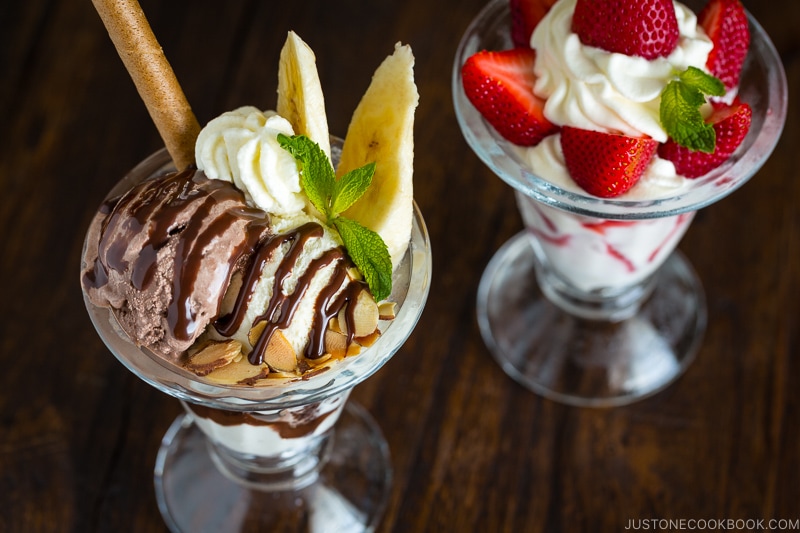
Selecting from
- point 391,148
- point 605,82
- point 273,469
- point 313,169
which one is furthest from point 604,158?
point 273,469

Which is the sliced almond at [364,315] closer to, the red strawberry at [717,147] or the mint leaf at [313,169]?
the mint leaf at [313,169]

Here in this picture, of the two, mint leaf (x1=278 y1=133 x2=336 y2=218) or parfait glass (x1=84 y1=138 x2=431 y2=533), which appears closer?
mint leaf (x1=278 y1=133 x2=336 y2=218)

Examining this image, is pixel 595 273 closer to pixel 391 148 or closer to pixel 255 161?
pixel 391 148

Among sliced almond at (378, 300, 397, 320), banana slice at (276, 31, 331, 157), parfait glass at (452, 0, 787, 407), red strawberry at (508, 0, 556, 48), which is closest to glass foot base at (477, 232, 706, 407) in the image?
parfait glass at (452, 0, 787, 407)

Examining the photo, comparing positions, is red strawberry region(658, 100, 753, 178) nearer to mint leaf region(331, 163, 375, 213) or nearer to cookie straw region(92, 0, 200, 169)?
mint leaf region(331, 163, 375, 213)

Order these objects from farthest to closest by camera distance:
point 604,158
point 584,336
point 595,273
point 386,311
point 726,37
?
point 584,336, point 595,273, point 726,37, point 604,158, point 386,311

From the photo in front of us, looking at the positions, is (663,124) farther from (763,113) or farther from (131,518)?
(131,518)
